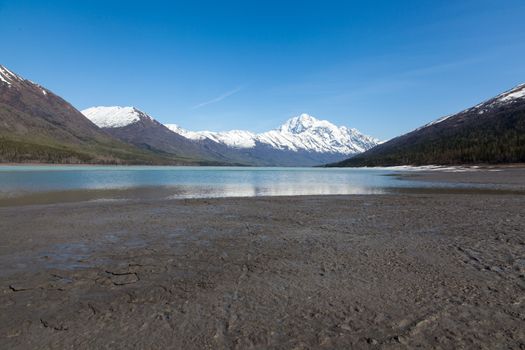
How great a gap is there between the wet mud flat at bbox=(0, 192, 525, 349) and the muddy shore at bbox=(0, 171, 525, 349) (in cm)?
5

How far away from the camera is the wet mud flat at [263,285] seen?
7.65 m

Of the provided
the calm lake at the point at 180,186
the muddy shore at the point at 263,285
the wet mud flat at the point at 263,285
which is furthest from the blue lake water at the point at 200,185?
the wet mud flat at the point at 263,285

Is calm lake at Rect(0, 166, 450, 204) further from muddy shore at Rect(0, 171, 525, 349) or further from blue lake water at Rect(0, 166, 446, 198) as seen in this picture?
muddy shore at Rect(0, 171, 525, 349)

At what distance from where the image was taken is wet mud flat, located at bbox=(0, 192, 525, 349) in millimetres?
7652

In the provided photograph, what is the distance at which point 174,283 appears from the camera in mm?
11172

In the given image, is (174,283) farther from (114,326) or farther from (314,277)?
(314,277)

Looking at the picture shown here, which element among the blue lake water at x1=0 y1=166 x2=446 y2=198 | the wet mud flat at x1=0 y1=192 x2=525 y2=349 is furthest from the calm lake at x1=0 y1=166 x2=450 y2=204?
the wet mud flat at x1=0 y1=192 x2=525 y2=349

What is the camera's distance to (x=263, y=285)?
1102cm

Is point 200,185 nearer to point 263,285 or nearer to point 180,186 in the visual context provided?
point 180,186

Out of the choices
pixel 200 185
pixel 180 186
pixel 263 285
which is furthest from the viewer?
pixel 200 185

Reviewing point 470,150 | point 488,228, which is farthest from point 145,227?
point 470,150

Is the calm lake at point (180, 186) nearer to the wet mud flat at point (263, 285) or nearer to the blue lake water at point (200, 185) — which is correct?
the blue lake water at point (200, 185)

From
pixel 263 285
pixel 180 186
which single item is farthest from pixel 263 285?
pixel 180 186

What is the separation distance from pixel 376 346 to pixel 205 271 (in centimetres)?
703
